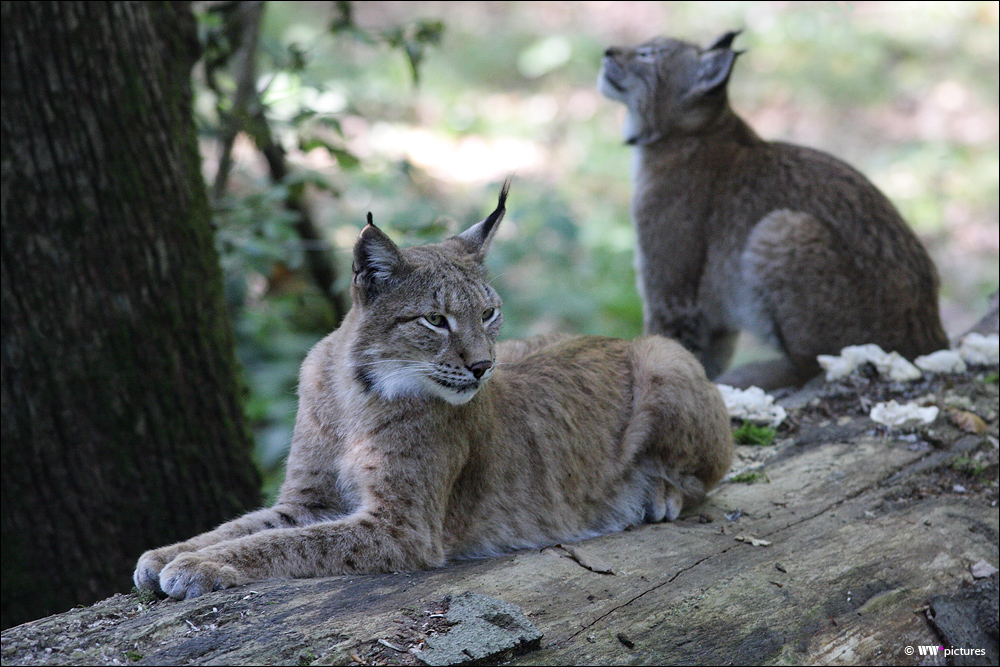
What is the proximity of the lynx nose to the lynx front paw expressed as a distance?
42.0 inches

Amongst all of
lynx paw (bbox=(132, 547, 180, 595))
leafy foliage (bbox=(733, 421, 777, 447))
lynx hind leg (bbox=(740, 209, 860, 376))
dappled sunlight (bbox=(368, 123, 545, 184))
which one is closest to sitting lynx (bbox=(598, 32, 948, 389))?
lynx hind leg (bbox=(740, 209, 860, 376))

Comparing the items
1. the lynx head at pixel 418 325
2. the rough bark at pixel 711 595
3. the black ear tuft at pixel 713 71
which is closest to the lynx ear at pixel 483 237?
the lynx head at pixel 418 325

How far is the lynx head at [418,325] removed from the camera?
3416 mm

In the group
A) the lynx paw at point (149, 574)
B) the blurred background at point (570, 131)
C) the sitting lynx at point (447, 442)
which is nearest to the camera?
the lynx paw at point (149, 574)

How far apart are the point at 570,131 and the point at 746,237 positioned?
25.8ft

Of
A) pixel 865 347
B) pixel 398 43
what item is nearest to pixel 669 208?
pixel 865 347

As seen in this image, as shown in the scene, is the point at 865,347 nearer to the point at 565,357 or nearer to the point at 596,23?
the point at 565,357

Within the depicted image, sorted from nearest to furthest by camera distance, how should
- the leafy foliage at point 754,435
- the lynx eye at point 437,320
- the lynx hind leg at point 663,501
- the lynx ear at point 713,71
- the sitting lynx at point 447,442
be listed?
the sitting lynx at point 447,442, the lynx eye at point 437,320, the lynx hind leg at point 663,501, the leafy foliage at point 754,435, the lynx ear at point 713,71

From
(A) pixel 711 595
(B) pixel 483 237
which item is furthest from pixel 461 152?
(A) pixel 711 595

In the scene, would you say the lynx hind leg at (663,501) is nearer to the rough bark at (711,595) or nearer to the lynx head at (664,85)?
the rough bark at (711,595)

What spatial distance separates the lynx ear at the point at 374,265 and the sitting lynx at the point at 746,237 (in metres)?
3.09

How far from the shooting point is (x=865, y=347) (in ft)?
18.3

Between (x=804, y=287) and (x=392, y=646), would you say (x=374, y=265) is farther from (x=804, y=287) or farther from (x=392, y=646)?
(x=804, y=287)

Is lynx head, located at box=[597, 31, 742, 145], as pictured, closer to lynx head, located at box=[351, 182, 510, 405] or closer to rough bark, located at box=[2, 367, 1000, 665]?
rough bark, located at box=[2, 367, 1000, 665]
